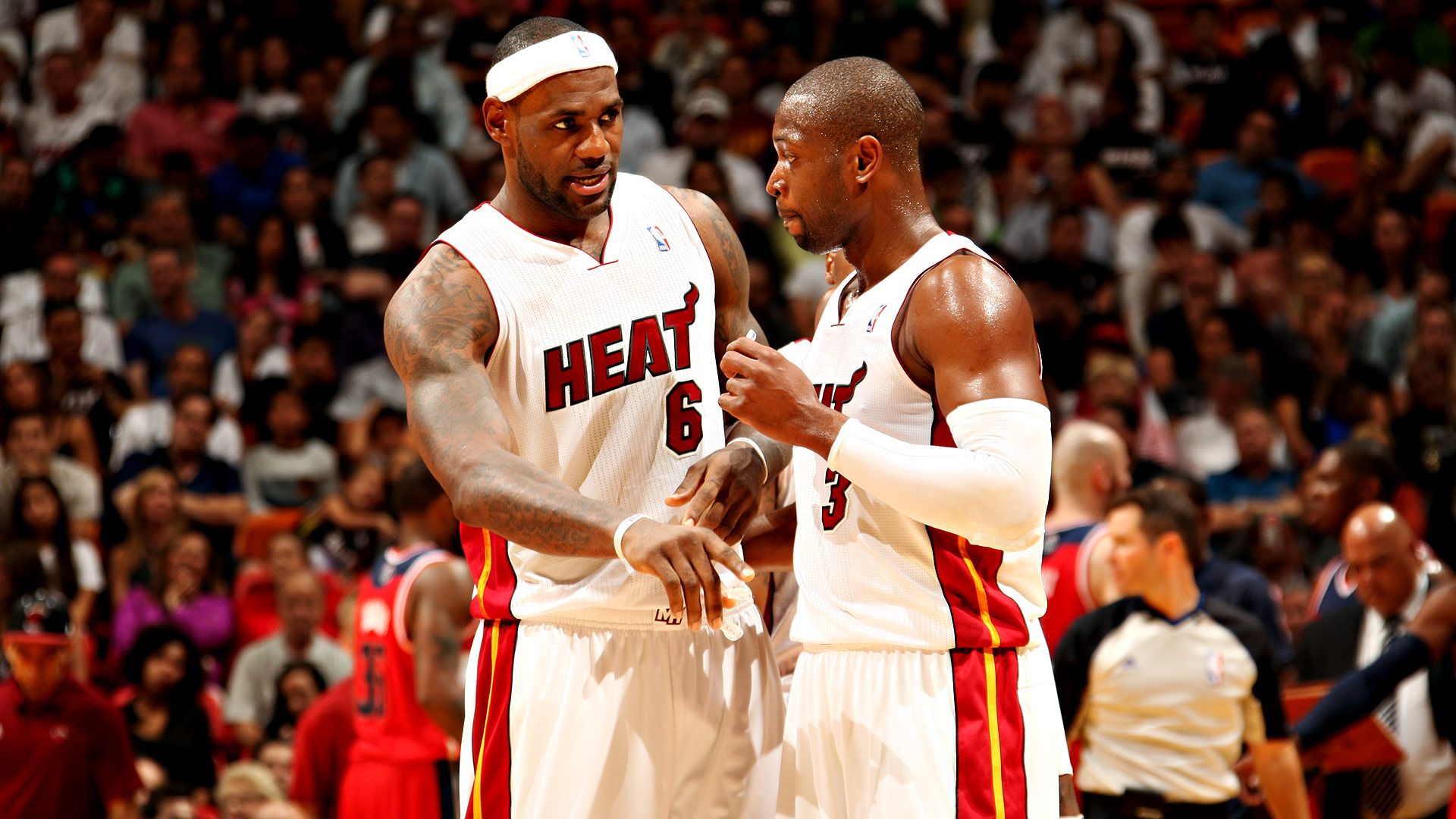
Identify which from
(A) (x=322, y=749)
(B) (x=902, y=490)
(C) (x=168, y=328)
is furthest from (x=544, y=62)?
(C) (x=168, y=328)

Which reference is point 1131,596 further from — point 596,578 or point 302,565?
point 302,565

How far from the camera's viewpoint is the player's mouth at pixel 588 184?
13.2 ft

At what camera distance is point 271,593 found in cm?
1004

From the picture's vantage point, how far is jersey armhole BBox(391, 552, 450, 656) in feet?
23.8

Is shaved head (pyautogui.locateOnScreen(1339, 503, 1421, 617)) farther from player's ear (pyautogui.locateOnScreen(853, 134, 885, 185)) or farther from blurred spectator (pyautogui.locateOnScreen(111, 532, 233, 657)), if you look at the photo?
blurred spectator (pyautogui.locateOnScreen(111, 532, 233, 657))

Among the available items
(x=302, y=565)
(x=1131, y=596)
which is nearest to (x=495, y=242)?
(x=1131, y=596)

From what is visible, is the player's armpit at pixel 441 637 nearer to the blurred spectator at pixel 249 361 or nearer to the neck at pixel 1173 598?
the neck at pixel 1173 598

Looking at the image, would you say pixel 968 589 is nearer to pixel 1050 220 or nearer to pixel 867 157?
pixel 867 157

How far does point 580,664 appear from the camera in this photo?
3945 millimetres

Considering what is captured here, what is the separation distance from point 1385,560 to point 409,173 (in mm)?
7772

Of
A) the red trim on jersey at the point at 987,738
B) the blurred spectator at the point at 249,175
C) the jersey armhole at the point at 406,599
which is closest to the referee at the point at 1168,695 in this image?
the jersey armhole at the point at 406,599

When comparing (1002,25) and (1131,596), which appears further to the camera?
(1002,25)

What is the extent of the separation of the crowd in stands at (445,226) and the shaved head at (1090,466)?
113 centimetres

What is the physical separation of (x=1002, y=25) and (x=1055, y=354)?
4495 millimetres
